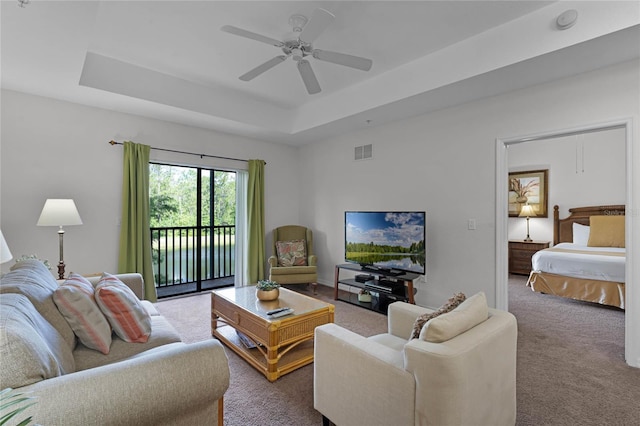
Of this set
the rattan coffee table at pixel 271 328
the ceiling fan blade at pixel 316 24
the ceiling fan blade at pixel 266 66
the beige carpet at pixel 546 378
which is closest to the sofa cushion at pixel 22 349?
the beige carpet at pixel 546 378

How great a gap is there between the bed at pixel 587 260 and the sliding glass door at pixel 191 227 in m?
4.80

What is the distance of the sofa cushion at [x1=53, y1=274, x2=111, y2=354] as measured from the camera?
1.68 meters

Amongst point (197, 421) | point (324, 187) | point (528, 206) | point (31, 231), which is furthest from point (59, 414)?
point (528, 206)

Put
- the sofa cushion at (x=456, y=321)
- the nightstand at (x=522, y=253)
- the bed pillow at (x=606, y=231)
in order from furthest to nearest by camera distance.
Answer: the nightstand at (x=522, y=253) → the bed pillow at (x=606, y=231) → the sofa cushion at (x=456, y=321)

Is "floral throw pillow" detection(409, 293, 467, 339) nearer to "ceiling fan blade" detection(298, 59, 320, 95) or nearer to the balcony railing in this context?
"ceiling fan blade" detection(298, 59, 320, 95)

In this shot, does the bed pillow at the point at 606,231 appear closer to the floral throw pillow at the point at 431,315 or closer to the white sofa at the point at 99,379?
the floral throw pillow at the point at 431,315

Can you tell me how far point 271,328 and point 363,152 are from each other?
3.16m

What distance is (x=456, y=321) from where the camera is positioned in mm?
1408

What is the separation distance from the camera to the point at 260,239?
16.9ft

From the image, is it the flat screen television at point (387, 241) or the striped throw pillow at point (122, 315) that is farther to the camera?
the flat screen television at point (387, 241)

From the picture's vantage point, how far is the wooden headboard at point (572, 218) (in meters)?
5.13

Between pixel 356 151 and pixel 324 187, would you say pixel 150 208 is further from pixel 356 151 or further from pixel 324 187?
pixel 356 151

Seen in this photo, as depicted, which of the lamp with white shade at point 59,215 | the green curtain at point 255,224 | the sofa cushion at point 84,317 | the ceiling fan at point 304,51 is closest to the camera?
the sofa cushion at point 84,317

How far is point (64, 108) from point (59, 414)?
381 centimetres
